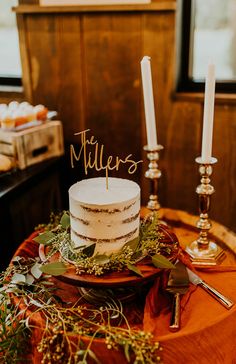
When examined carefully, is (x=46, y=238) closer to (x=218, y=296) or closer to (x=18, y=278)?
(x=18, y=278)

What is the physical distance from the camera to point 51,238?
1154 mm

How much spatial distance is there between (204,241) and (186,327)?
429 millimetres

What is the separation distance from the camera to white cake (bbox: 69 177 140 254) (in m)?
1.00

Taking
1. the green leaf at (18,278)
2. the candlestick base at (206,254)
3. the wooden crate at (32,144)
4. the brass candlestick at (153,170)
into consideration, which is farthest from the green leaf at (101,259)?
the wooden crate at (32,144)

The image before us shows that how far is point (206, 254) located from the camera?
1.38 meters

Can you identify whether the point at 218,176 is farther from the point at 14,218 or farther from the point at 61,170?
the point at 14,218

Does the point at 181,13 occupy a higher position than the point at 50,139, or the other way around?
the point at 181,13

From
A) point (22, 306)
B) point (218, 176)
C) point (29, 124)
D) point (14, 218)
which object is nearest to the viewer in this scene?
point (22, 306)

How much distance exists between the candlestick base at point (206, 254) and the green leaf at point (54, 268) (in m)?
0.47

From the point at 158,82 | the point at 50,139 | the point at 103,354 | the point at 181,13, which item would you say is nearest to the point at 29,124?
the point at 50,139

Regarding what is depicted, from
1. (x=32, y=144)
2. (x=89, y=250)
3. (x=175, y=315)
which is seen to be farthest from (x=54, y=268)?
(x=32, y=144)

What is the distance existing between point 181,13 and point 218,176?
79 centimetres

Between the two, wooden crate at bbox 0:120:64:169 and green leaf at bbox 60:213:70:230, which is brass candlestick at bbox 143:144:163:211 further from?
wooden crate at bbox 0:120:64:169

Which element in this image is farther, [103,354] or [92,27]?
[92,27]
